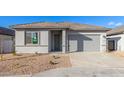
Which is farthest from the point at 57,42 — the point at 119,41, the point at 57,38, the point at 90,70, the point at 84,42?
the point at 90,70

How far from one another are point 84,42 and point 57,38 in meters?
3.65

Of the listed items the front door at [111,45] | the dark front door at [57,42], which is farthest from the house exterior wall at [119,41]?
the dark front door at [57,42]

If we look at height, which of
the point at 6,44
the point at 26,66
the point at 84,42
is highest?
the point at 84,42

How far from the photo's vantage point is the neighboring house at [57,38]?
20.0m

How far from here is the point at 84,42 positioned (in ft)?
71.4

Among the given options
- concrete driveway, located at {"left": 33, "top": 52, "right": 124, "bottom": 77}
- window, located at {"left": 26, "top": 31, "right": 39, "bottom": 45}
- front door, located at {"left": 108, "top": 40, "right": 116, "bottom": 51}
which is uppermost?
window, located at {"left": 26, "top": 31, "right": 39, "bottom": 45}

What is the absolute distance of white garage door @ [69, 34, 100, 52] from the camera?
21.6 metres

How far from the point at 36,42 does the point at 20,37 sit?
201cm

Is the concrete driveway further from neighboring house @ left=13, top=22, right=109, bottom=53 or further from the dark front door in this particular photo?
the dark front door

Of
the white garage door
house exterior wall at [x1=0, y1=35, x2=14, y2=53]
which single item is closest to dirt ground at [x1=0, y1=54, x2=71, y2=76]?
the white garage door

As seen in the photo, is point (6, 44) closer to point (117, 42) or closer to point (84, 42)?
point (84, 42)

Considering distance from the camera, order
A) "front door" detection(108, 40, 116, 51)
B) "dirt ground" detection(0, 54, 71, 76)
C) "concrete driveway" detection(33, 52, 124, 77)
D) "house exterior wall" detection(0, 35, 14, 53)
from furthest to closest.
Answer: "front door" detection(108, 40, 116, 51), "house exterior wall" detection(0, 35, 14, 53), "dirt ground" detection(0, 54, 71, 76), "concrete driveway" detection(33, 52, 124, 77)
